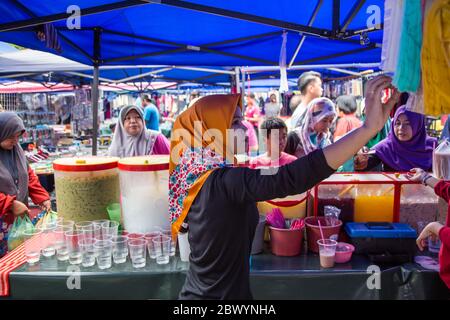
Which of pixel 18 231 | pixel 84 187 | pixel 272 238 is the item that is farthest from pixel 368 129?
pixel 18 231

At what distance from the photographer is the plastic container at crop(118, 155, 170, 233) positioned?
2.06m

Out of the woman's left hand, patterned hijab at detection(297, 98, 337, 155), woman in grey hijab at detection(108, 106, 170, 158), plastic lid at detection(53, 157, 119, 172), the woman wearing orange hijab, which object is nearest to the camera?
the woman wearing orange hijab

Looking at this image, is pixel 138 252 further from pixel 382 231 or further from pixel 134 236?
pixel 382 231

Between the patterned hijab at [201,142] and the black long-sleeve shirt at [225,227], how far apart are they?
48 mm

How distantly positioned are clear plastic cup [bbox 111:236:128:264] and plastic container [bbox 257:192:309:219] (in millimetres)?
790

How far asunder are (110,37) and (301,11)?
1.73 meters

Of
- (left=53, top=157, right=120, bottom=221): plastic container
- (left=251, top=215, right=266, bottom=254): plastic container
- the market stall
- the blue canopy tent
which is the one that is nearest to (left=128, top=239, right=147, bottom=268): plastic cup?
the market stall

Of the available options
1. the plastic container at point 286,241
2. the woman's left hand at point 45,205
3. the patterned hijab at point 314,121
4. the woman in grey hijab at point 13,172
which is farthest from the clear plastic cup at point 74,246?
the patterned hijab at point 314,121

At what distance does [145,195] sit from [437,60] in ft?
4.99

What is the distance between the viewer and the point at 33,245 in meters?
2.07

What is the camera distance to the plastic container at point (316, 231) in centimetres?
199

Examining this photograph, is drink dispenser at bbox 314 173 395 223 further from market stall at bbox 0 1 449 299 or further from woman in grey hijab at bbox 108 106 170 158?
woman in grey hijab at bbox 108 106 170 158

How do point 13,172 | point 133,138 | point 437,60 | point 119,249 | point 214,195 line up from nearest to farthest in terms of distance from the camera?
point 437,60 → point 214,195 → point 119,249 → point 13,172 → point 133,138
